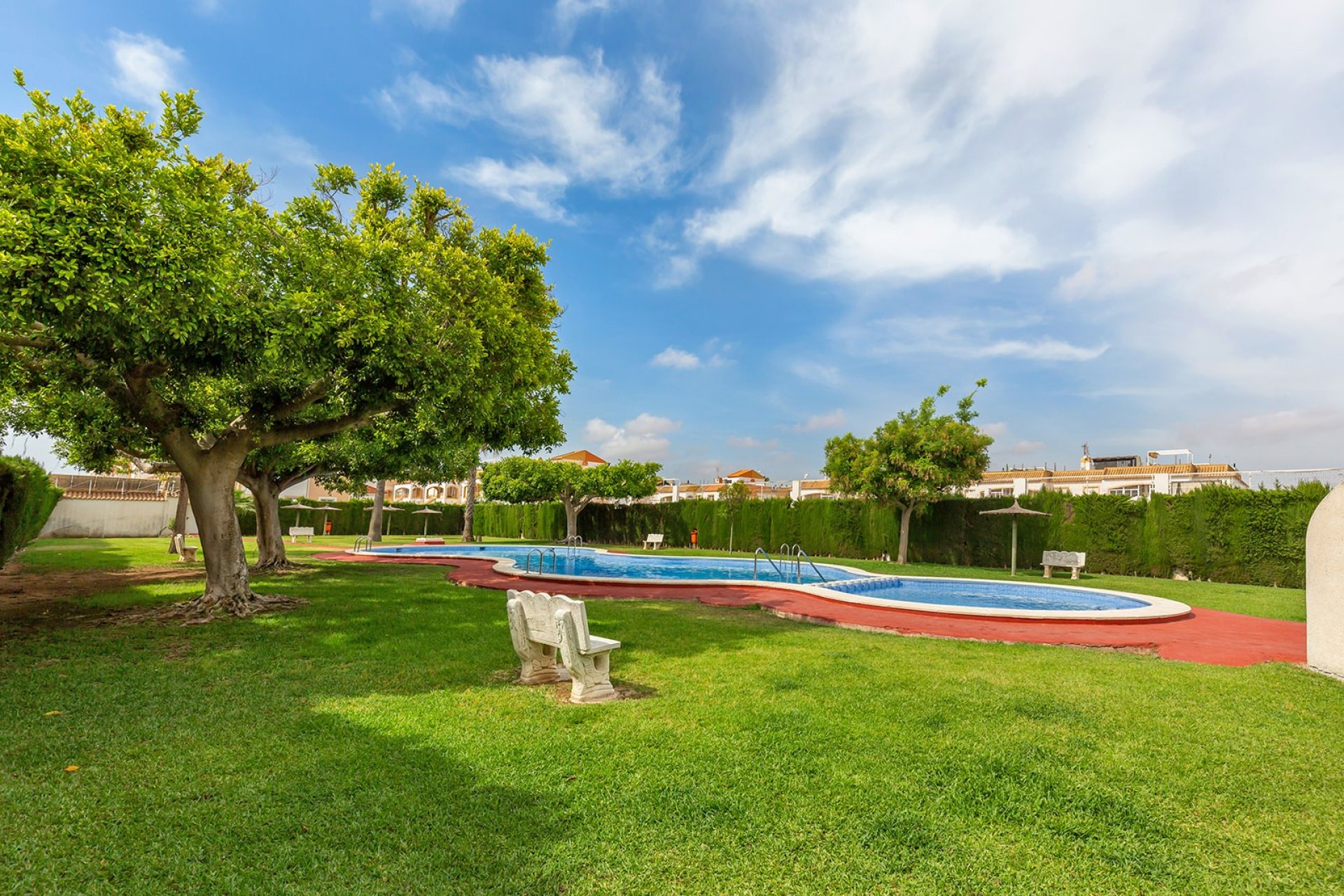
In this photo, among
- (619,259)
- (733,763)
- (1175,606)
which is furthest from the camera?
(619,259)

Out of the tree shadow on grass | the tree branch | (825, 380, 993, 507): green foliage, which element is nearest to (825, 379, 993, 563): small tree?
(825, 380, 993, 507): green foliage

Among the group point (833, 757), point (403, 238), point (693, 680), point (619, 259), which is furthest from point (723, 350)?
point (833, 757)

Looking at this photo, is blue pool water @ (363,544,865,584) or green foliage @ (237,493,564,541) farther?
green foliage @ (237,493,564,541)

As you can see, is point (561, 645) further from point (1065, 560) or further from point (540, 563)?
point (1065, 560)

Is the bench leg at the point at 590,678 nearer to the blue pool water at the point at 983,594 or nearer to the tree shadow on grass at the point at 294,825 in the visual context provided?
the tree shadow on grass at the point at 294,825

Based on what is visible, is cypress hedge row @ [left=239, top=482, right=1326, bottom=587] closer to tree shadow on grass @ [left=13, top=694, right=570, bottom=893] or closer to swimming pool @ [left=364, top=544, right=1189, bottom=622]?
swimming pool @ [left=364, top=544, right=1189, bottom=622]

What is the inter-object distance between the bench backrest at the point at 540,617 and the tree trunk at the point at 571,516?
29.5m

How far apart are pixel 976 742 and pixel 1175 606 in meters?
9.37

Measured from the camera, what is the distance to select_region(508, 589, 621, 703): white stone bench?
491 centimetres

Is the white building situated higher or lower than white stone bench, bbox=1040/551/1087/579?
higher

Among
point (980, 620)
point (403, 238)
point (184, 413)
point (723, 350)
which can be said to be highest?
point (723, 350)

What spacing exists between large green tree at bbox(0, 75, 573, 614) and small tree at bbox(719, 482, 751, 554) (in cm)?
1863

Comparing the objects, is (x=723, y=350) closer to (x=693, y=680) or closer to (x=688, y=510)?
(x=688, y=510)

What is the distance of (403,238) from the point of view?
9711 mm
